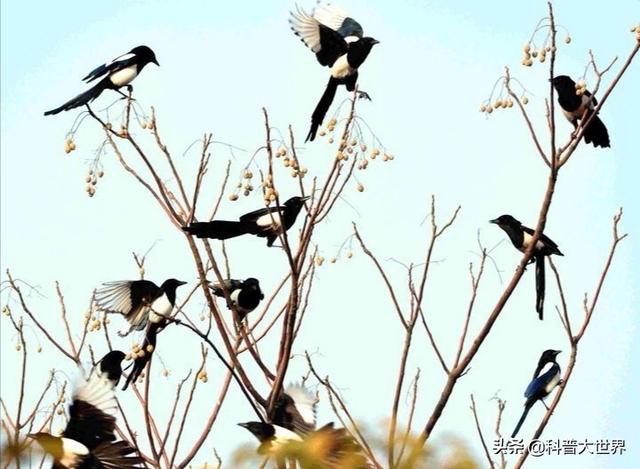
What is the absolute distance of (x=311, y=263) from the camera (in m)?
3.56

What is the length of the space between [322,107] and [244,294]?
0.78 metres

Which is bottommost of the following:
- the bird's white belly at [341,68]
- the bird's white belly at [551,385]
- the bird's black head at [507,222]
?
the bird's white belly at [551,385]

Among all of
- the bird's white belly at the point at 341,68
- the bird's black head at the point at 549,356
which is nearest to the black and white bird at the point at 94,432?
the bird's white belly at the point at 341,68

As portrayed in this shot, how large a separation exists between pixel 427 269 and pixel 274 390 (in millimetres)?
543

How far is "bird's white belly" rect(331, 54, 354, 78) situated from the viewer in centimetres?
434

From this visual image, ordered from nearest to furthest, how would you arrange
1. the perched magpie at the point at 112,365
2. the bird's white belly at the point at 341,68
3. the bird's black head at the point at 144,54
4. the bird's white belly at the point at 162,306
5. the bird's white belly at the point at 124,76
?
the perched magpie at the point at 112,365
the bird's white belly at the point at 162,306
the bird's white belly at the point at 124,76
the bird's white belly at the point at 341,68
the bird's black head at the point at 144,54

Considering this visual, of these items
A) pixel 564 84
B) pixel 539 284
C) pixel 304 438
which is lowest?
pixel 304 438

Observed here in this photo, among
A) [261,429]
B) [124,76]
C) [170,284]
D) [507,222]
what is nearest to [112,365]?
[170,284]

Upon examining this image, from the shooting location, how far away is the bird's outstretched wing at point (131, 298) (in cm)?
393

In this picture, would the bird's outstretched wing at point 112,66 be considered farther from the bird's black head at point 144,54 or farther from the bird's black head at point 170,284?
the bird's black head at point 170,284

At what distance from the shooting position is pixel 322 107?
14.1ft

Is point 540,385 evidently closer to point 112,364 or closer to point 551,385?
point 551,385

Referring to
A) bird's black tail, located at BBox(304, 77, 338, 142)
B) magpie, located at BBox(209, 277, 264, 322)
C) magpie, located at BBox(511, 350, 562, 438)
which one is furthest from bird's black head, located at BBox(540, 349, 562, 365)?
bird's black tail, located at BBox(304, 77, 338, 142)

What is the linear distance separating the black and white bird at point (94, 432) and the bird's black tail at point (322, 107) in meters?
1.22
